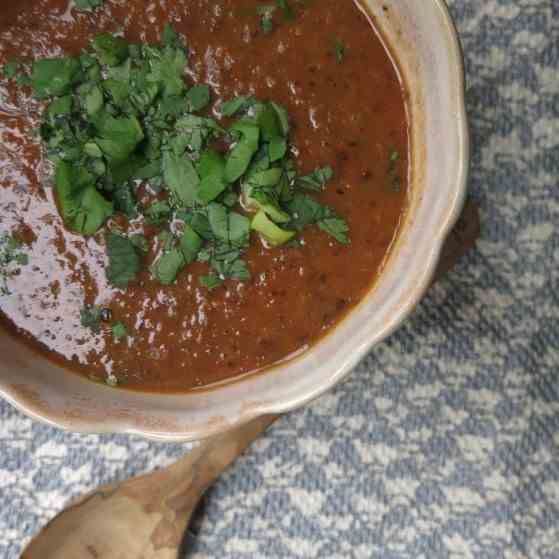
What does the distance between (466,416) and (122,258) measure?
857 mm

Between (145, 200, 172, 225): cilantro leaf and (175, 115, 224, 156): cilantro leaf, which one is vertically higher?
(175, 115, 224, 156): cilantro leaf

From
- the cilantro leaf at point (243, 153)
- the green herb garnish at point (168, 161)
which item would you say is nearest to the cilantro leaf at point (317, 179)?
the green herb garnish at point (168, 161)

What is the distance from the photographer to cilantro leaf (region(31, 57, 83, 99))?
1502mm

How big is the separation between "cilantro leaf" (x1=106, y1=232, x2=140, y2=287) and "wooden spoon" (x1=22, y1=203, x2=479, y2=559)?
432 mm

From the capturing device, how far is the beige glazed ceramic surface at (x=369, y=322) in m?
1.36

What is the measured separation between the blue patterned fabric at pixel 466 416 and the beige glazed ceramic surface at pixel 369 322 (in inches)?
11.0

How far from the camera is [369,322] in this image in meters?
1.44

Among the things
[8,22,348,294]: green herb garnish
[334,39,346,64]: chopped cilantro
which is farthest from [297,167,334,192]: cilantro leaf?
[334,39,346,64]: chopped cilantro

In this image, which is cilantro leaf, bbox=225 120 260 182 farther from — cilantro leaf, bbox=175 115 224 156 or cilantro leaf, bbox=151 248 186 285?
cilantro leaf, bbox=151 248 186 285

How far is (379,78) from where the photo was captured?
5.01 feet

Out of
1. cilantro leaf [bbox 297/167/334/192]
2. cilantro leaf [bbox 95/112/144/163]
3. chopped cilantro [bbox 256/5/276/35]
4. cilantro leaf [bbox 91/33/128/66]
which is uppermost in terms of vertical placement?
chopped cilantro [bbox 256/5/276/35]

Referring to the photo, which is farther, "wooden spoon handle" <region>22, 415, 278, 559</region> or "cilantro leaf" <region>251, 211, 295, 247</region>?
"wooden spoon handle" <region>22, 415, 278, 559</region>

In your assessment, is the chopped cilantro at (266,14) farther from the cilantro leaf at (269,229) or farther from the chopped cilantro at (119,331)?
the chopped cilantro at (119,331)

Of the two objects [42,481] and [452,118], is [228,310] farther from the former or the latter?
[42,481]
